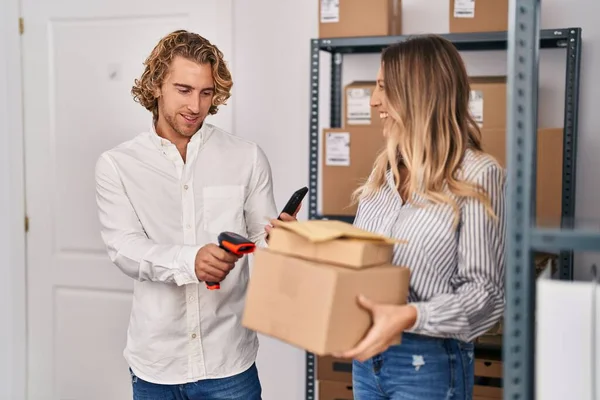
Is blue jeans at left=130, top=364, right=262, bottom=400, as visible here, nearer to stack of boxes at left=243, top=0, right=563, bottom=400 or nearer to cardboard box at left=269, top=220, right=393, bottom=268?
stack of boxes at left=243, top=0, right=563, bottom=400

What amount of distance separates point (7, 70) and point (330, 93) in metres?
1.49

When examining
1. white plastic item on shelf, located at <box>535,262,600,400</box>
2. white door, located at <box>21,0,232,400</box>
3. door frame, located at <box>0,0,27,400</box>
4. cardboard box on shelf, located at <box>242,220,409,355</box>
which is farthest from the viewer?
door frame, located at <box>0,0,27,400</box>

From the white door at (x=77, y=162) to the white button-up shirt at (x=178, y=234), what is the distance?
1071 mm

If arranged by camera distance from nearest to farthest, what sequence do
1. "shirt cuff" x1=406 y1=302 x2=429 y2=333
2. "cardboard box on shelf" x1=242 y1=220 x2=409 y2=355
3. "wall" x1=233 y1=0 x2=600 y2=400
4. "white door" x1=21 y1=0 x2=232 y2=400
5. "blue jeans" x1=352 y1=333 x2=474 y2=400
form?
"cardboard box on shelf" x1=242 y1=220 x2=409 y2=355
"shirt cuff" x1=406 y1=302 x2=429 y2=333
"blue jeans" x1=352 y1=333 x2=474 y2=400
"wall" x1=233 y1=0 x2=600 y2=400
"white door" x1=21 y1=0 x2=232 y2=400

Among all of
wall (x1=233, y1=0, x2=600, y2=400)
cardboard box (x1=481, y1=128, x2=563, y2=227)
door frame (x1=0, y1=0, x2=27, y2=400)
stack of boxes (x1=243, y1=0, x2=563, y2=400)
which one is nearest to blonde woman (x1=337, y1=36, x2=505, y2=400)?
stack of boxes (x1=243, y1=0, x2=563, y2=400)

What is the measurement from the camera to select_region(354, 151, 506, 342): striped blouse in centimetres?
140

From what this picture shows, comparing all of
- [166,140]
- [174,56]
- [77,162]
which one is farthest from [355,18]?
[77,162]

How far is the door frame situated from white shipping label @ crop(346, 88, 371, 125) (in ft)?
5.30

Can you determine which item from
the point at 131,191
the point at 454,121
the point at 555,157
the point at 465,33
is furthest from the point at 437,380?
the point at 465,33

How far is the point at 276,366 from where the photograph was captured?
10.3 feet

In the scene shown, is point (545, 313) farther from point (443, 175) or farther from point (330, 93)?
point (330, 93)

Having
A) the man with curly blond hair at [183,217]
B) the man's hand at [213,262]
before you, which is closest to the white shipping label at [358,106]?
the man with curly blond hair at [183,217]

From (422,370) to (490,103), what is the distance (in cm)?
122

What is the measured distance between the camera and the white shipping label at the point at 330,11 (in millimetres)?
2592
